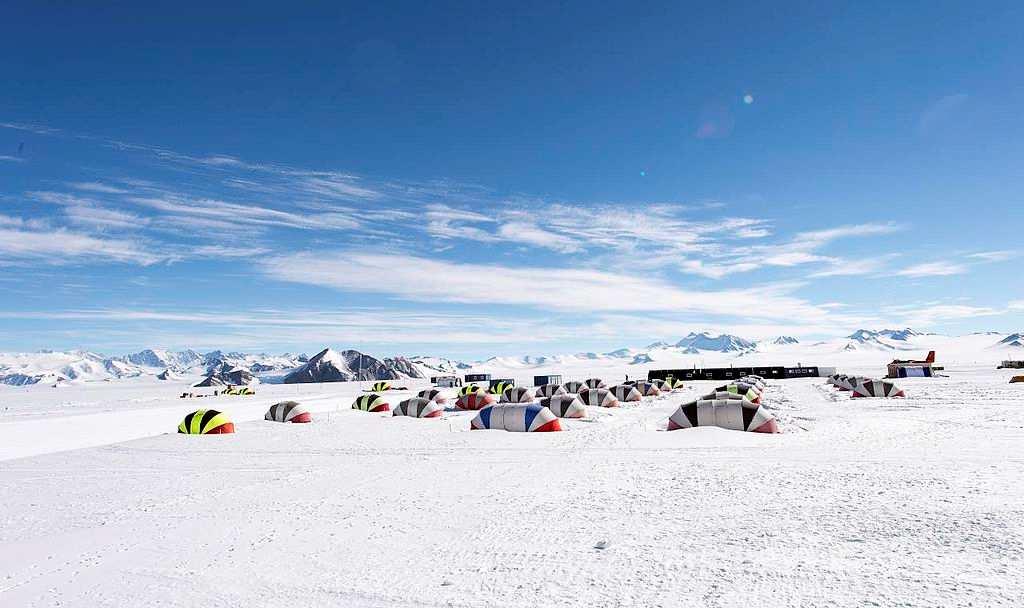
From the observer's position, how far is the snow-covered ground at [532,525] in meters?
7.02

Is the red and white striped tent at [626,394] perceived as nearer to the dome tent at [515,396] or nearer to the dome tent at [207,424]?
the dome tent at [515,396]

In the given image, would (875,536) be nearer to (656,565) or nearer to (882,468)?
(656,565)

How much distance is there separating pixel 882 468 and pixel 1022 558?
7022 millimetres

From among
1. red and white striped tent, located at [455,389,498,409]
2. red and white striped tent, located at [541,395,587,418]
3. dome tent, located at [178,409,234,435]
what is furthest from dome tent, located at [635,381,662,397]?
dome tent, located at [178,409,234,435]

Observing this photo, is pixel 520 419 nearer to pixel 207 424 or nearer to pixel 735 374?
pixel 207 424

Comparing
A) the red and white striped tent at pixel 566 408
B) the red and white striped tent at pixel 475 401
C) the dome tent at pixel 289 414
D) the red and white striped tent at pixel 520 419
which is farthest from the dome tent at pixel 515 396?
the red and white striped tent at pixel 520 419

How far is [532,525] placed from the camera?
991 cm

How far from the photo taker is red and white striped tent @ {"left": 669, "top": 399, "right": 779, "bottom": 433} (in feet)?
74.6

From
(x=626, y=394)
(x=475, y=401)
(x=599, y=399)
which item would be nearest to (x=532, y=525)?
(x=599, y=399)

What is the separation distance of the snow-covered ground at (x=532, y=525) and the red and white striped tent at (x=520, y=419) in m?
5.47

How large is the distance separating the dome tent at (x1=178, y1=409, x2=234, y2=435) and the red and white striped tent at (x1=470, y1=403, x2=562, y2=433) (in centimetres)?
1135

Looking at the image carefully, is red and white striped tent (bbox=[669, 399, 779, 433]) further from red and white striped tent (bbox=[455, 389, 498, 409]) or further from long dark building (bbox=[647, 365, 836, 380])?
long dark building (bbox=[647, 365, 836, 380])

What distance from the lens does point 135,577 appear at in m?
7.89

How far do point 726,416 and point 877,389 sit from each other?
1050 inches
